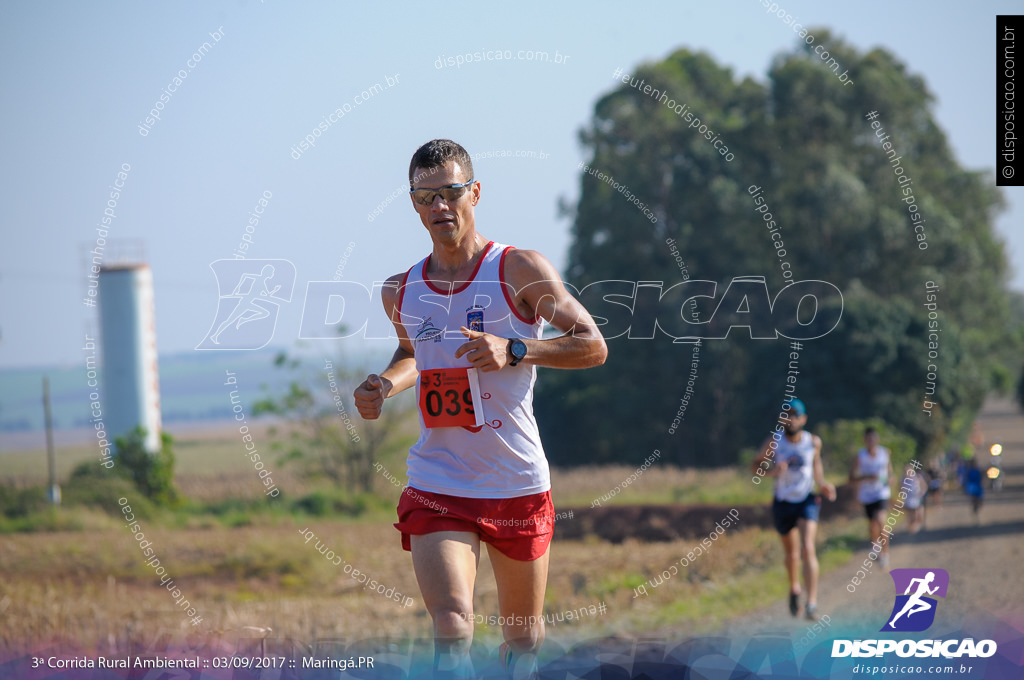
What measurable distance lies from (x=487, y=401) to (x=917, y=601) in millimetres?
4498

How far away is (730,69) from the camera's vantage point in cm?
3588

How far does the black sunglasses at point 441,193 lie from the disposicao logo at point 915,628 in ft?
10.1

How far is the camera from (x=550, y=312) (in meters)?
3.50

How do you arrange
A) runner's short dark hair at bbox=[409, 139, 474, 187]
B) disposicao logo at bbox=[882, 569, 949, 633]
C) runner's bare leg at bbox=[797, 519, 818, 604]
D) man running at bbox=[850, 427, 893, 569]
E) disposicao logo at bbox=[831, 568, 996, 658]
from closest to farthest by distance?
1. runner's short dark hair at bbox=[409, 139, 474, 187]
2. disposicao logo at bbox=[831, 568, 996, 658]
3. disposicao logo at bbox=[882, 569, 949, 633]
4. runner's bare leg at bbox=[797, 519, 818, 604]
5. man running at bbox=[850, 427, 893, 569]

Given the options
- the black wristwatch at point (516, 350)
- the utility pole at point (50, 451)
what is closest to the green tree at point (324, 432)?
the utility pole at point (50, 451)

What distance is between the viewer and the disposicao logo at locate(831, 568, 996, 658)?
4.95 metres

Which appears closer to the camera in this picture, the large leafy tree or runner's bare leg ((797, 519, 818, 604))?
runner's bare leg ((797, 519, 818, 604))

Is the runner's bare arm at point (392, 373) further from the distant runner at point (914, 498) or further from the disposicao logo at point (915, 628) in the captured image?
the distant runner at point (914, 498)

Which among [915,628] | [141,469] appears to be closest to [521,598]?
[915,628]

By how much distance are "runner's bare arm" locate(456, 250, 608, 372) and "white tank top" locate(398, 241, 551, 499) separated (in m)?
0.04

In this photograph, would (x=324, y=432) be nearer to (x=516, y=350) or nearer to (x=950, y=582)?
(x=950, y=582)

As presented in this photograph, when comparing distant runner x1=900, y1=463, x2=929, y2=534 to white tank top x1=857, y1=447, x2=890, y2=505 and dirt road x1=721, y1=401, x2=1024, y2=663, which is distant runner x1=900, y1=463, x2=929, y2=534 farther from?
white tank top x1=857, y1=447, x2=890, y2=505

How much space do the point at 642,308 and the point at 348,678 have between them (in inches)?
967

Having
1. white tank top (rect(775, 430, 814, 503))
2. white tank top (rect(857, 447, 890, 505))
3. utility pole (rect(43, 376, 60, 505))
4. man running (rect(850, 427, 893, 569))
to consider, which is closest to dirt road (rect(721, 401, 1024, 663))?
man running (rect(850, 427, 893, 569))
